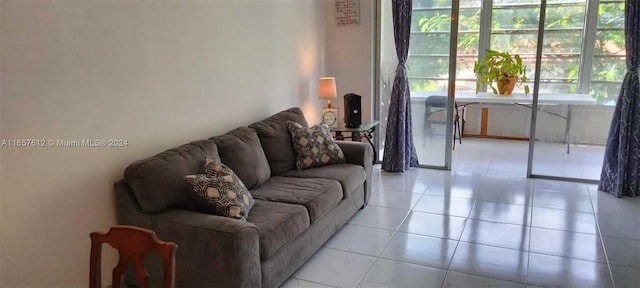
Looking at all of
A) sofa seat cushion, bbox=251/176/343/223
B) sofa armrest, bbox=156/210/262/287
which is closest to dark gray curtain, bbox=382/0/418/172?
sofa seat cushion, bbox=251/176/343/223

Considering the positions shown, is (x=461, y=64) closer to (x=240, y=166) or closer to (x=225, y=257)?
(x=240, y=166)

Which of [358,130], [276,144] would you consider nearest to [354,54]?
[358,130]

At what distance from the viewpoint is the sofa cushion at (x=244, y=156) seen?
10.7 ft

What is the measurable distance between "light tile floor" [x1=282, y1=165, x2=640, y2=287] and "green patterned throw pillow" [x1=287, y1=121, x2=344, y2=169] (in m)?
0.55

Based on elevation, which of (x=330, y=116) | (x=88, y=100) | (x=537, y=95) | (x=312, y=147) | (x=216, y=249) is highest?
(x=88, y=100)

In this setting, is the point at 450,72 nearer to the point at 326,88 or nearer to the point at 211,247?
the point at 326,88

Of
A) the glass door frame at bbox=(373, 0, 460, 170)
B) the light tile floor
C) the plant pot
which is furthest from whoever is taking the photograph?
the plant pot

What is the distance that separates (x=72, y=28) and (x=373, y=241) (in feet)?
7.71

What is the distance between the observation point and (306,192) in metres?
3.20

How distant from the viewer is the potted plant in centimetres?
572

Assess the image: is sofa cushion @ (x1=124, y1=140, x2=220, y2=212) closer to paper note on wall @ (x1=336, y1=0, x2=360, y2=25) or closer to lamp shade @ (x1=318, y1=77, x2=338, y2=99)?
lamp shade @ (x1=318, y1=77, x2=338, y2=99)

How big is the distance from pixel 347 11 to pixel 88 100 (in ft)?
11.0

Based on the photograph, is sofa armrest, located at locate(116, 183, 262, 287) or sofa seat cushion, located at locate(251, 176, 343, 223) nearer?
sofa armrest, located at locate(116, 183, 262, 287)

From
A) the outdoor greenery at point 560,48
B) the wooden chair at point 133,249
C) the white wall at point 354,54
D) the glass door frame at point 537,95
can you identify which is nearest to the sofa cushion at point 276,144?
the white wall at point 354,54
